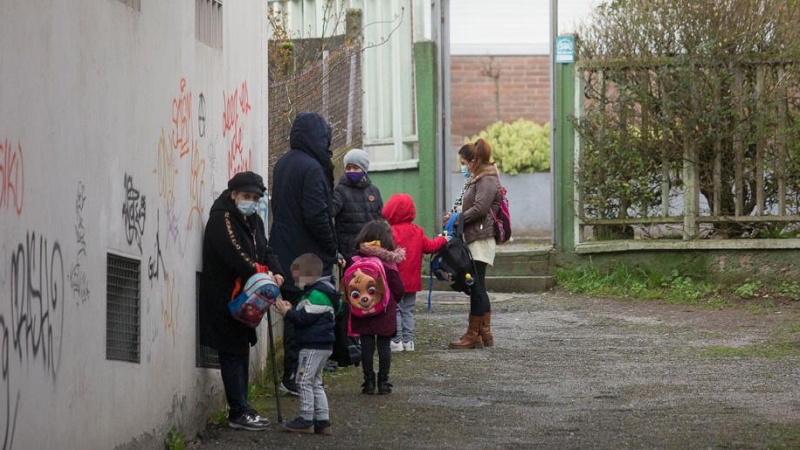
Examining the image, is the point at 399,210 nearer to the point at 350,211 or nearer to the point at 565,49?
the point at 350,211

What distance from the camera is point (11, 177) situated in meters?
5.19

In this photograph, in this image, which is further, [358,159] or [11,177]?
[358,159]

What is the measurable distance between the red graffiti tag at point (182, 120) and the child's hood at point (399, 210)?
3.89 meters

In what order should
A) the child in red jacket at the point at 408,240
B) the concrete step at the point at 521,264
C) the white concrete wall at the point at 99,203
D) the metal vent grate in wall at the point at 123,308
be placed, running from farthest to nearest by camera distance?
1. the concrete step at the point at 521,264
2. the child in red jacket at the point at 408,240
3. the metal vent grate in wall at the point at 123,308
4. the white concrete wall at the point at 99,203

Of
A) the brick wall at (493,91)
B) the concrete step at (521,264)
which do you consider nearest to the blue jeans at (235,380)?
the concrete step at (521,264)

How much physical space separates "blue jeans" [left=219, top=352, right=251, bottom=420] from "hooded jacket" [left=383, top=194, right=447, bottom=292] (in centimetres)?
360

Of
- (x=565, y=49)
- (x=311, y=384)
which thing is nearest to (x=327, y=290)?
(x=311, y=384)

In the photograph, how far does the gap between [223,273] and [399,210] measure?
12.5 feet

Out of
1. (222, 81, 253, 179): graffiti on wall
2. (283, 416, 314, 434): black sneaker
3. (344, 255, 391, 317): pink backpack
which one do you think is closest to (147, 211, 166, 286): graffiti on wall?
(283, 416, 314, 434): black sneaker

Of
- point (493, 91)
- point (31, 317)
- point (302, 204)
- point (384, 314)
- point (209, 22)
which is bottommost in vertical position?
point (384, 314)

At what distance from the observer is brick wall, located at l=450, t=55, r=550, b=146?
2880 cm

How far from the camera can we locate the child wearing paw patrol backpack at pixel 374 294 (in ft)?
31.7

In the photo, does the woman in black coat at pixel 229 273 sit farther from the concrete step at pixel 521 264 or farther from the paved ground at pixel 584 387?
the concrete step at pixel 521 264

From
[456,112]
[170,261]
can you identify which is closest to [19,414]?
[170,261]
